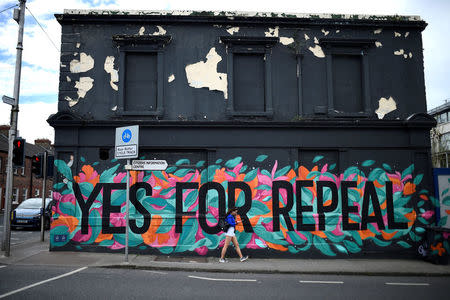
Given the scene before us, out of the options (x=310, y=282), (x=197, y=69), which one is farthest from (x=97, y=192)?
(x=310, y=282)

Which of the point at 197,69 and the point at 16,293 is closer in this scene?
the point at 16,293

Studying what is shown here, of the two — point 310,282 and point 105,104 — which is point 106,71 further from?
point 310,282

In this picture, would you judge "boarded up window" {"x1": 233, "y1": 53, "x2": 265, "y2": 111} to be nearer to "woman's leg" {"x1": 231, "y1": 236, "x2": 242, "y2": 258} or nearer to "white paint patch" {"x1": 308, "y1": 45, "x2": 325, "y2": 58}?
"white paint patch" {"x1": 308, "y1": 45, "x2": 325, "y2": 58}

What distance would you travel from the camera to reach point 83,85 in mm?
12055

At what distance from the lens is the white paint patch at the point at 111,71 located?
12102 millimetres

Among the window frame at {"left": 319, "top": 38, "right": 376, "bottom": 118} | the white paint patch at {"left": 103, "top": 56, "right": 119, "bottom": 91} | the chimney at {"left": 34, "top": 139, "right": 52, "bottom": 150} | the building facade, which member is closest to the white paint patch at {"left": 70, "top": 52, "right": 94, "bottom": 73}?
the building facade

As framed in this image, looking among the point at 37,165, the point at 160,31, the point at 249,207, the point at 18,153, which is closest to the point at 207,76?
the point at 160,31

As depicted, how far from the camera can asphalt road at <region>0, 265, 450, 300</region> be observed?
22.1 feet

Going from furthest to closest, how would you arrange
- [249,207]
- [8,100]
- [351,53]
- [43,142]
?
[43,142]
[351,53]
[249,207]
[8,100]

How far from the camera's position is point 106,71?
39.8 ft

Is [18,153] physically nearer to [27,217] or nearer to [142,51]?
[142,51]

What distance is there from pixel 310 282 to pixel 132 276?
393 centimetres

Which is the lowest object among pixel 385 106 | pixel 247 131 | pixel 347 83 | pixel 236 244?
pixel 236 244

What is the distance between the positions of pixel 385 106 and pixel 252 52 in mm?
4696
